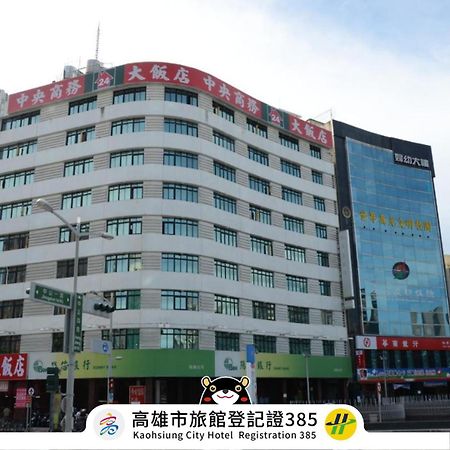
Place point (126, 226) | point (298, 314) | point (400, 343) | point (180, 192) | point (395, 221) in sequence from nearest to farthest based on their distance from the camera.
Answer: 1. point (126, 226)
2. point (180, 192)
3. point (298, 314)
4. point (400, 343)
5. point (395, 221)

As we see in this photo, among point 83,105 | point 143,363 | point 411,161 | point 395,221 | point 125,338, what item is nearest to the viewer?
point 143,363

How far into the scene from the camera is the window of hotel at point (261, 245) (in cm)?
4356

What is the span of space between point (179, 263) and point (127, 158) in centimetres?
865

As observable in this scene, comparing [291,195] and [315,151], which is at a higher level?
[315,151]

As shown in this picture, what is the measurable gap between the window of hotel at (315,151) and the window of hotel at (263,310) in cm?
1615

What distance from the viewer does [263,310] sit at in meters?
42.6

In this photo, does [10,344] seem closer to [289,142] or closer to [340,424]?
[289,142]

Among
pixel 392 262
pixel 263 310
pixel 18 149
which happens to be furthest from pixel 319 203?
pixel 18 149

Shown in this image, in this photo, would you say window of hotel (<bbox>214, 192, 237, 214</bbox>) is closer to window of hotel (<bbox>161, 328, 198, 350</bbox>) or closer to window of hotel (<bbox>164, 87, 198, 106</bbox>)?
window of hotel (<bbox>164, 87, 198, 106</bbox>)

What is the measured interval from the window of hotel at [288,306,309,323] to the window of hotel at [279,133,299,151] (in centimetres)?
1478

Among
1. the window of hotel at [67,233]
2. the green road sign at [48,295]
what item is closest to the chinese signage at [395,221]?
the window of hotel at [67,233]

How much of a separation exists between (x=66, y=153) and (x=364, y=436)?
3630cm

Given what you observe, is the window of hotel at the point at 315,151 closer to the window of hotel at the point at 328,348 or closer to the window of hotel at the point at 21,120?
the window of hotel at the point at 328,348

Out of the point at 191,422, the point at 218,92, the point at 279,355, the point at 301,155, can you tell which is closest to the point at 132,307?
the point at 279,355
